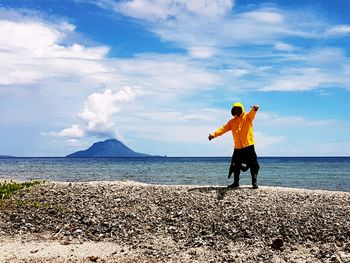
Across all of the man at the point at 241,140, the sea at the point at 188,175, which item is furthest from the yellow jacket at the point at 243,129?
the sea at the point at 188,175

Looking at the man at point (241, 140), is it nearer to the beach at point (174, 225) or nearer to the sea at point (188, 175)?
the beach at point (174, 225)

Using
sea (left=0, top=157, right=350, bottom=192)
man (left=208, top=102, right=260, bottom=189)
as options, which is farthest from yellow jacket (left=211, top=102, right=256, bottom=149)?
sea (left=0, top=157, right=350, bottom=192)

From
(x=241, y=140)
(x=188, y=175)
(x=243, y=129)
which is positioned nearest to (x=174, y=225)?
(x=241, y=140)

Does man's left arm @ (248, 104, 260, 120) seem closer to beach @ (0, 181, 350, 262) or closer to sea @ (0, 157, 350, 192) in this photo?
beach @ (0, 181, 350, 262)

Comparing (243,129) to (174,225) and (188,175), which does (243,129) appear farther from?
(188,175)

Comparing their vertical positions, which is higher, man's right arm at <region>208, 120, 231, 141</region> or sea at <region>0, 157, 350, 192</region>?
man's right arm at <region>208, 120, 231, 141</region>

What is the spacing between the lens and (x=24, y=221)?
45.1 feet

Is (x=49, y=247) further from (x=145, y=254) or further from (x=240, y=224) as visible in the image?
(x=240, y=224)

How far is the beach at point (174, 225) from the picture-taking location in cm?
1176

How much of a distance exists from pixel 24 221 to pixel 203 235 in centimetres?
534

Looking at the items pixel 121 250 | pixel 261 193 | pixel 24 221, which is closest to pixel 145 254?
pixel 121 250

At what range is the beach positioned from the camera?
38.6 ft

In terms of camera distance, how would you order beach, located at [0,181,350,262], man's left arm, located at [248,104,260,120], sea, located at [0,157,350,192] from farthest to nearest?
sea, located at [0,157,350,192]
man's left arm, located at [248,104,260,120]
beach, located at [0,181,350,262]

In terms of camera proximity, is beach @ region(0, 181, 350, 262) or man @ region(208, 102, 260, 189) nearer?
beach @ region(0, 181, 350, 262)
